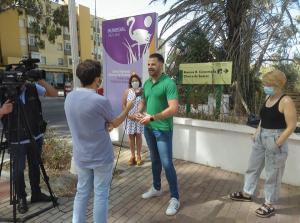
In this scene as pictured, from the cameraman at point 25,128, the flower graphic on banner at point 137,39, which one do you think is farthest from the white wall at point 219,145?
the cameraman at point 25,128

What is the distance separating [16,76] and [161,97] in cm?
157

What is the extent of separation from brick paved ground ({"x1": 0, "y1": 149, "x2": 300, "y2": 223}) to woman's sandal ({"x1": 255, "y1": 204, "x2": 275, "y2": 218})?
0.06m

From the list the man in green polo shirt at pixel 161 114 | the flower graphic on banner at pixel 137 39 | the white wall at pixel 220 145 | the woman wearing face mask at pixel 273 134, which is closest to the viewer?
the woman wearing face mask at pixel 273 134

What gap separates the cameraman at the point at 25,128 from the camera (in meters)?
3.29

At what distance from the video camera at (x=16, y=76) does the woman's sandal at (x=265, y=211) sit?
296cm

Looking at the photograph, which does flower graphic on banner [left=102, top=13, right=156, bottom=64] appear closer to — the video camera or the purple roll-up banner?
the purple roll-up banner

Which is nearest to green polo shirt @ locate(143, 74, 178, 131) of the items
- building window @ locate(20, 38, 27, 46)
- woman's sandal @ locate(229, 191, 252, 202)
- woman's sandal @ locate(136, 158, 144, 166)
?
woman's sandal @ locate(229, 191, 252, 202)

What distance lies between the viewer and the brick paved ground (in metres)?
3.53

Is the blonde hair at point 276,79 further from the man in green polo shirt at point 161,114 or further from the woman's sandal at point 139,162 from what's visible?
the woman's sandal at point 139,162

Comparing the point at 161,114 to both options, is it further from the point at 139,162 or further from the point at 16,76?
the point at 139,162

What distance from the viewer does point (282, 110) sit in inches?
129

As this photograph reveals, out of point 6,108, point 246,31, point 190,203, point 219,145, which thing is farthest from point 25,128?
point 246,31

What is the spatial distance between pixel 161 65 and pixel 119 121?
3.48 ft

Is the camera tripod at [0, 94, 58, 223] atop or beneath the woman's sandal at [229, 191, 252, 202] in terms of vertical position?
atop
